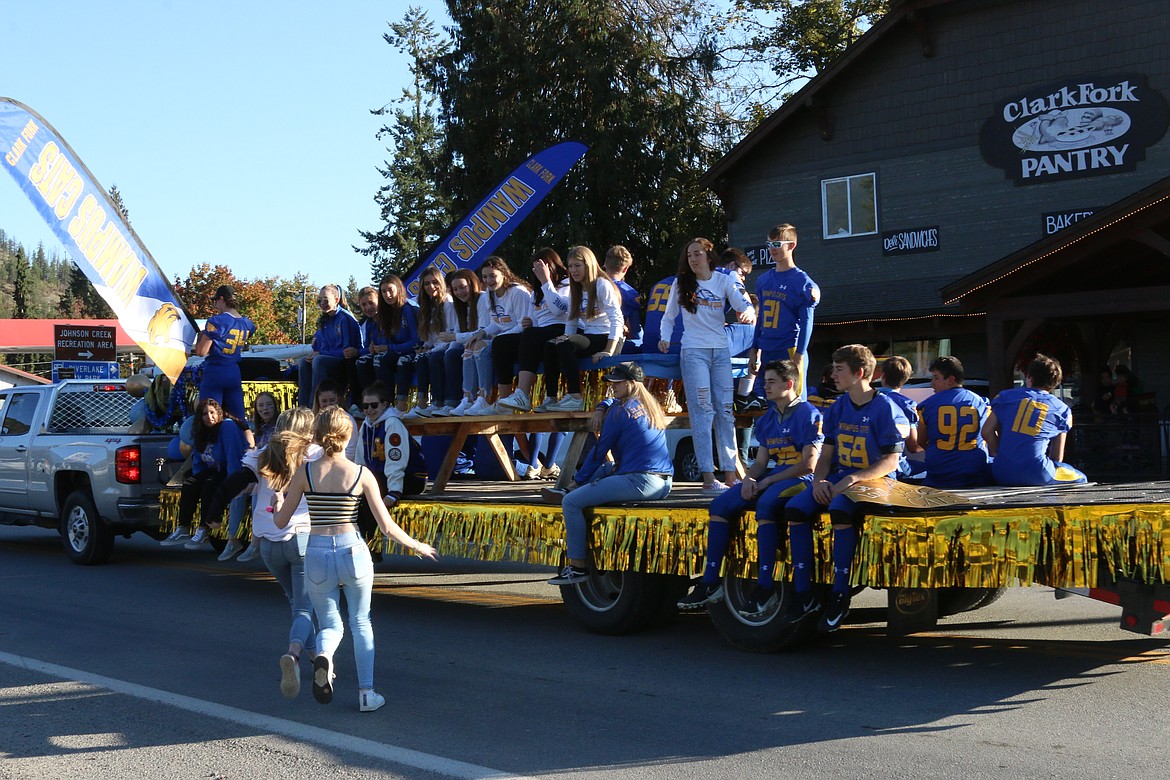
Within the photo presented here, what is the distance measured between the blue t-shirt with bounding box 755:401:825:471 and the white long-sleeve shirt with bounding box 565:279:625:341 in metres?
2.67

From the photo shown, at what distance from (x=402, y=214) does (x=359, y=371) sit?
49.4m

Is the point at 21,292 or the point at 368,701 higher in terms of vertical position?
the point at 21,292

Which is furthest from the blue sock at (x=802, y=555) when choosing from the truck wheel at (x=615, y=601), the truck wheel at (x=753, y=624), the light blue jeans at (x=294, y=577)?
the light blue jeans at (x=294, y=577)

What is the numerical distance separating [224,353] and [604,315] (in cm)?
418

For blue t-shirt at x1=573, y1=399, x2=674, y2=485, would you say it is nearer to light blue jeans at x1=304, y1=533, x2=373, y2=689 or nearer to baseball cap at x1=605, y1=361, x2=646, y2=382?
baseball cap at x1=605, y1=361, x2=646, y2=382

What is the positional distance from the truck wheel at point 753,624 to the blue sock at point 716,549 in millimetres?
161

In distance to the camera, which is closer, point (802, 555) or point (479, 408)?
point (802, 555)

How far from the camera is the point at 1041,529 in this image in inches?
253

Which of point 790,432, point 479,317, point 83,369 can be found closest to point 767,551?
point 790,432

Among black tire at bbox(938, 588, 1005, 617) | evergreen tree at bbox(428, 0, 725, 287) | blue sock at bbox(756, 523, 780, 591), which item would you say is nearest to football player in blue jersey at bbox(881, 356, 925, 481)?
black tire at bbox(938, 588, 1005, 617)

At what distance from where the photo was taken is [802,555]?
23.7ft

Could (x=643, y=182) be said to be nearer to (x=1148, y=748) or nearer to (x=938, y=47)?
(x=938, y=47)

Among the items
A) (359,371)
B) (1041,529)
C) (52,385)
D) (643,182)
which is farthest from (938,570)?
(643,182)

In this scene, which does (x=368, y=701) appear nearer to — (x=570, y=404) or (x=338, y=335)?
(x=570, y=404)
